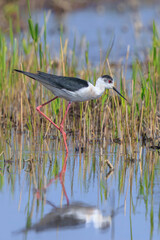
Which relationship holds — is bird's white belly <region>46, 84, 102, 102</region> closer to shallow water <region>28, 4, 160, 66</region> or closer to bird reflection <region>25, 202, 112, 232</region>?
bird reflection <region>25, 202, 112, 232</region>

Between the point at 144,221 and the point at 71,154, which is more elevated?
the point at 71,154

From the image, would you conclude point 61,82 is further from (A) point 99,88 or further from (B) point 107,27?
(B) point 107,27

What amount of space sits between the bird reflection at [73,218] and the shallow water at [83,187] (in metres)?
0.04

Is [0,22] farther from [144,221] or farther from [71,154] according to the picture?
[144,221]

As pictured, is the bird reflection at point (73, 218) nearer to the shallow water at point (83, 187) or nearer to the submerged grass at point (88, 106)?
the shallow water at point (83, 187)

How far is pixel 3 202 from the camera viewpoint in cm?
416

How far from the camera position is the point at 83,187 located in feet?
14.9

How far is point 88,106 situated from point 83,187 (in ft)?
6.01

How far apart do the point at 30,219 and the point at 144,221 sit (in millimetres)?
775

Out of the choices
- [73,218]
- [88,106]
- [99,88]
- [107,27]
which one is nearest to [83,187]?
[73,218]

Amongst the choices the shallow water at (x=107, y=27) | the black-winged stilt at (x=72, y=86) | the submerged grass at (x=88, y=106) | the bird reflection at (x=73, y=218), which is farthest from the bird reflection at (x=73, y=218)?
the shallow water at (x=107, y=27)

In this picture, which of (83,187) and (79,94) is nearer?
(83,187)

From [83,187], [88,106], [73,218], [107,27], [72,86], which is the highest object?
[107,27]

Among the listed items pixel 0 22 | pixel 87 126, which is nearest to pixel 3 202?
pixel 87 126
